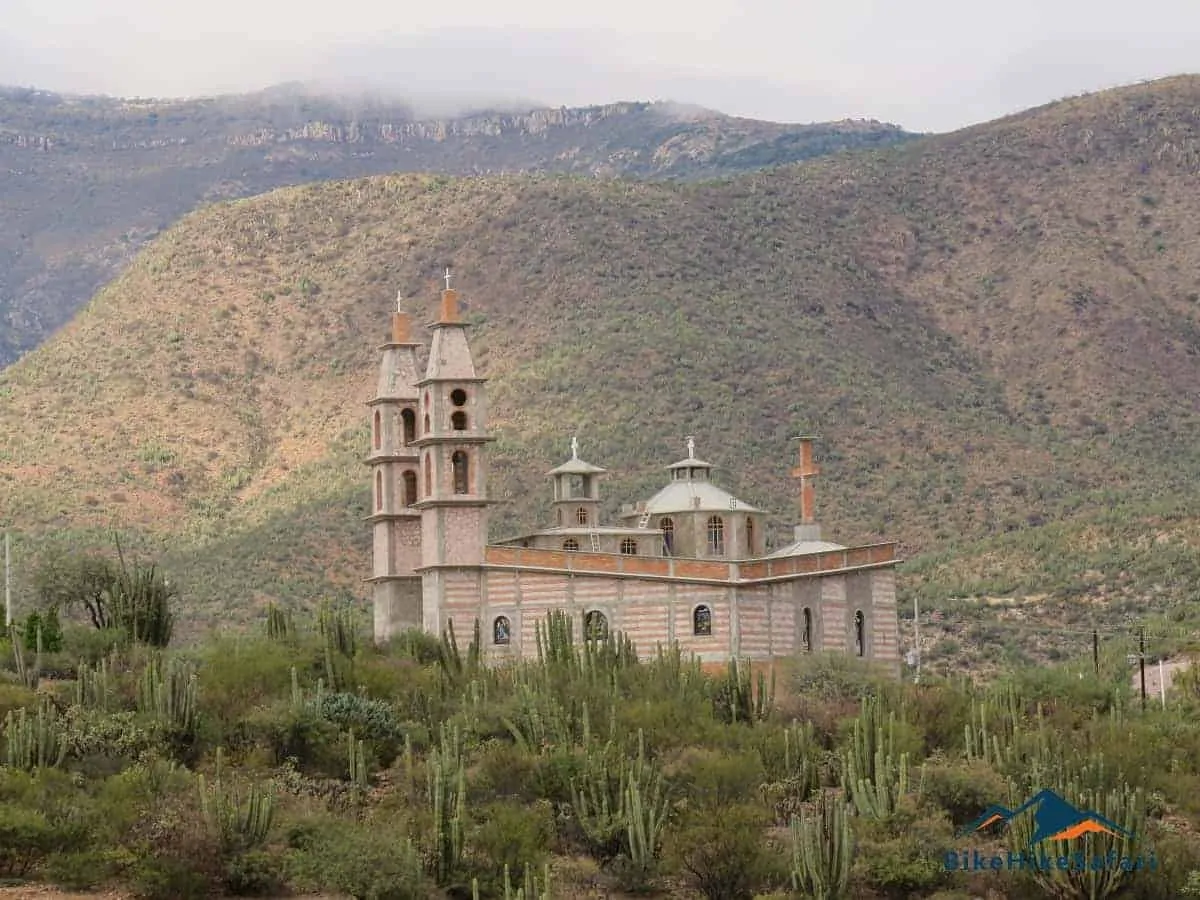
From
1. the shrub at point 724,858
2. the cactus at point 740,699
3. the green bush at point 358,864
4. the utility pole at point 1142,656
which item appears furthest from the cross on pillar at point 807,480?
the green bush at point 358,864

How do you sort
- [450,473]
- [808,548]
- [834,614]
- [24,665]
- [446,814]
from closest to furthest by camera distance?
[446,814] → [24,665] → [450,473] → [834,614] → [808,548]

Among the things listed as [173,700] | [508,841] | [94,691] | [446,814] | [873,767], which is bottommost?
[508,841]

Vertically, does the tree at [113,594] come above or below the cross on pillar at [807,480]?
below

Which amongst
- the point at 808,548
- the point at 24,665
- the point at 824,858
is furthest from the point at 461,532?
the point at 824,858

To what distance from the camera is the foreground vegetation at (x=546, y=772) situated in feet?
135

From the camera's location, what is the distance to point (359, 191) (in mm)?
138125

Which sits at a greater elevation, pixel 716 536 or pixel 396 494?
pixel 396 494

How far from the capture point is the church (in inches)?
2400

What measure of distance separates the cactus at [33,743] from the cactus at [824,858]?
44.7 ft

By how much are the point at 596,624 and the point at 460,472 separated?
5279 mm

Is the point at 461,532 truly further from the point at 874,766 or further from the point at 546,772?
the point at 874,766

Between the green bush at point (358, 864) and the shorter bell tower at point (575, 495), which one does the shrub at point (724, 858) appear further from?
the shorter bell tower at point (575, 495)

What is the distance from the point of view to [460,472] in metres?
A: 63.0

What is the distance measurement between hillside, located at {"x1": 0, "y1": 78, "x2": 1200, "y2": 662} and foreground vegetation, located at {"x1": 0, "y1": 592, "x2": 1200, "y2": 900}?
29704 mm
